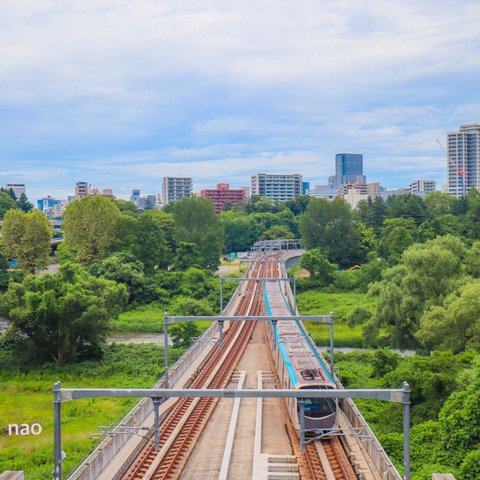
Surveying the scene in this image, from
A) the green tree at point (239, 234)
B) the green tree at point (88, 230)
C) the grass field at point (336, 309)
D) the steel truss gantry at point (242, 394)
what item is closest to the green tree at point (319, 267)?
the grass field at point (336, 309)

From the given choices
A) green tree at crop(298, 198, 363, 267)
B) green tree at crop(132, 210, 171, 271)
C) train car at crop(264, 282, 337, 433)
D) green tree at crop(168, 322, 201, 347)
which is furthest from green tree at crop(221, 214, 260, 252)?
train car at crop(264, 282, 337, 433)

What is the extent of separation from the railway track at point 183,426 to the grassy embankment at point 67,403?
232 cm

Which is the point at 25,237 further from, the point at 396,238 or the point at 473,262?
the point at 473,262

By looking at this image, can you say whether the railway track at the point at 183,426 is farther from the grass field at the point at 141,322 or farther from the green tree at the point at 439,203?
the green tree at the point at 439,203

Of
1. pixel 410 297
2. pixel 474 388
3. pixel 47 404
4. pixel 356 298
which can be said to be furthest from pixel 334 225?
pixel 474 388

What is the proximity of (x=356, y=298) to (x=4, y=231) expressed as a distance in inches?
1896

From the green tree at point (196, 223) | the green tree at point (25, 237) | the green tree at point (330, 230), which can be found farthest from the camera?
the green tree at point (330, 230)

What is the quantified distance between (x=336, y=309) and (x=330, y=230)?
37253 millimetres

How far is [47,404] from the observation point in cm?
3744

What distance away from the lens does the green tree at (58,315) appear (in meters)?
45.8

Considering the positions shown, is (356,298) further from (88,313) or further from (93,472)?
(93,472)

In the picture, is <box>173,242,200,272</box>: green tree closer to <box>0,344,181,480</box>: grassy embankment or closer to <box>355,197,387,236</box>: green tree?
<box>0,344,181,480</box>: grassy embankment

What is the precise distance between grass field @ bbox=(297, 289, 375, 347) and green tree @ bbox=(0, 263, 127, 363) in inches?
742

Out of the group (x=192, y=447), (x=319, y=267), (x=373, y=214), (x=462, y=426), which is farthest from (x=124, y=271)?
(x=373, y=214)
